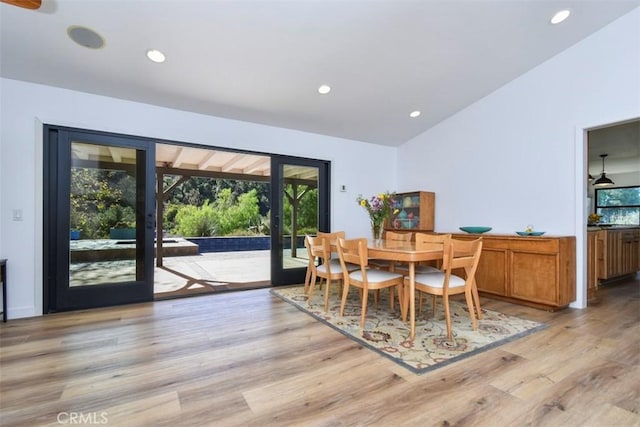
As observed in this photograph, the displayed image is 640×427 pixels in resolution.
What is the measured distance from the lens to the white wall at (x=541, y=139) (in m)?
3.09

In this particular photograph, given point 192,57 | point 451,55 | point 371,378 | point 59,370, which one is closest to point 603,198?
point 451,55

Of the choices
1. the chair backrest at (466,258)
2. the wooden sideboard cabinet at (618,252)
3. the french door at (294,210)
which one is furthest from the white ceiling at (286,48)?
the wooden sideboard cabinet at (618,252)

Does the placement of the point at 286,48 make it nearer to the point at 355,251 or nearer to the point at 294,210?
the point at 355,251

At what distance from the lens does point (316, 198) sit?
4.89 meters

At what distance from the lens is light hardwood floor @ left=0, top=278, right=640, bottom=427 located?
1513 mm

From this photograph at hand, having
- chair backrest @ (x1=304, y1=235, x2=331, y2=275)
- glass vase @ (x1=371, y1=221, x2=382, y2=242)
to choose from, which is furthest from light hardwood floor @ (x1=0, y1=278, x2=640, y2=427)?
glass vase @ (x1=371, y1=221, x2=382, y2=242)

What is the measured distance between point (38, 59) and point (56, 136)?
789 millimetres

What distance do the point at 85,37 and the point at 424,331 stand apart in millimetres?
3886

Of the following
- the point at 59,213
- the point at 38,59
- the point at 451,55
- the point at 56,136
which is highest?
A: the point at 451,55

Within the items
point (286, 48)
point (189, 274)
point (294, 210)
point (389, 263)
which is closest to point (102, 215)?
point (189, 274)

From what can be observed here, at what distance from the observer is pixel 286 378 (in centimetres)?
187

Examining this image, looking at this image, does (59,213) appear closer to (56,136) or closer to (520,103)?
(56,136)

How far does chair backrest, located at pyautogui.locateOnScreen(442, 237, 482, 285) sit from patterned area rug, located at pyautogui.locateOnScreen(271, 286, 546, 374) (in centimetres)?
51

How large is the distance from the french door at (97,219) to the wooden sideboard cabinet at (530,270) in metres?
4.18
